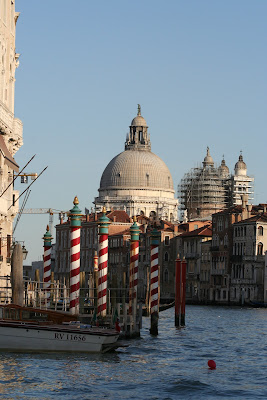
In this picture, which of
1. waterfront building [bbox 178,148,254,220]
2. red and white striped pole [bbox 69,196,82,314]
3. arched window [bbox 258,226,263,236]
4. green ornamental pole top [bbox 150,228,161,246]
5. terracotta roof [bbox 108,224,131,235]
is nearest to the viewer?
red and white striped pole [bbox 69,196,82,314]

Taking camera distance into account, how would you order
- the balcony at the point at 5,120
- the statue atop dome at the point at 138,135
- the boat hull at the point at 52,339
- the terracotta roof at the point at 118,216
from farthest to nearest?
1. the statue atop dome at the point at 138,135
2. the terracotta roof at the point at 118,216
3. the balcony at the point at 5,120
4. the boat hull at the point at 52,339

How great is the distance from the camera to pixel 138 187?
164m

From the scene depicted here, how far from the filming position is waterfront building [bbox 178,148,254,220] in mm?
156375

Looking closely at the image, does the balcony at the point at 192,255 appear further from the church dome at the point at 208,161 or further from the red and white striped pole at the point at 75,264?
the red and white striped pole at the point at 75,264

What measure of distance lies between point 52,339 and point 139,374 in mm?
Result: 2674

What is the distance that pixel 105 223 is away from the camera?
109ft

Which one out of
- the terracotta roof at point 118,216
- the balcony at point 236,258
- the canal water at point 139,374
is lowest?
the canal water at point 139,374

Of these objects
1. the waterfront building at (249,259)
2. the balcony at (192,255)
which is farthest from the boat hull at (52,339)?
the balcony at (192,255)

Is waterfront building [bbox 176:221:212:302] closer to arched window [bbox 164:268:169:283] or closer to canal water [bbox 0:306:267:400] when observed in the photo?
arched window [bbox 164:268:169:283]

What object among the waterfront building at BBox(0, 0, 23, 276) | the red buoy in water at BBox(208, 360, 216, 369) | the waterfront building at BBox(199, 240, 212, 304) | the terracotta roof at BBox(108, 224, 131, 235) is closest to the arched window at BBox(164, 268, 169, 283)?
the waterfront building at BBox(199, 240, 212, 304)

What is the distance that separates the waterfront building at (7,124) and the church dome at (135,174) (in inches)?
4821

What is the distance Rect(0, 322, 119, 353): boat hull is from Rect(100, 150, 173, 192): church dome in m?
136

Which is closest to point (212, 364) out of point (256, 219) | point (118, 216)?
point (256, 219)

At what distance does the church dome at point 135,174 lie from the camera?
164250 millimetres
